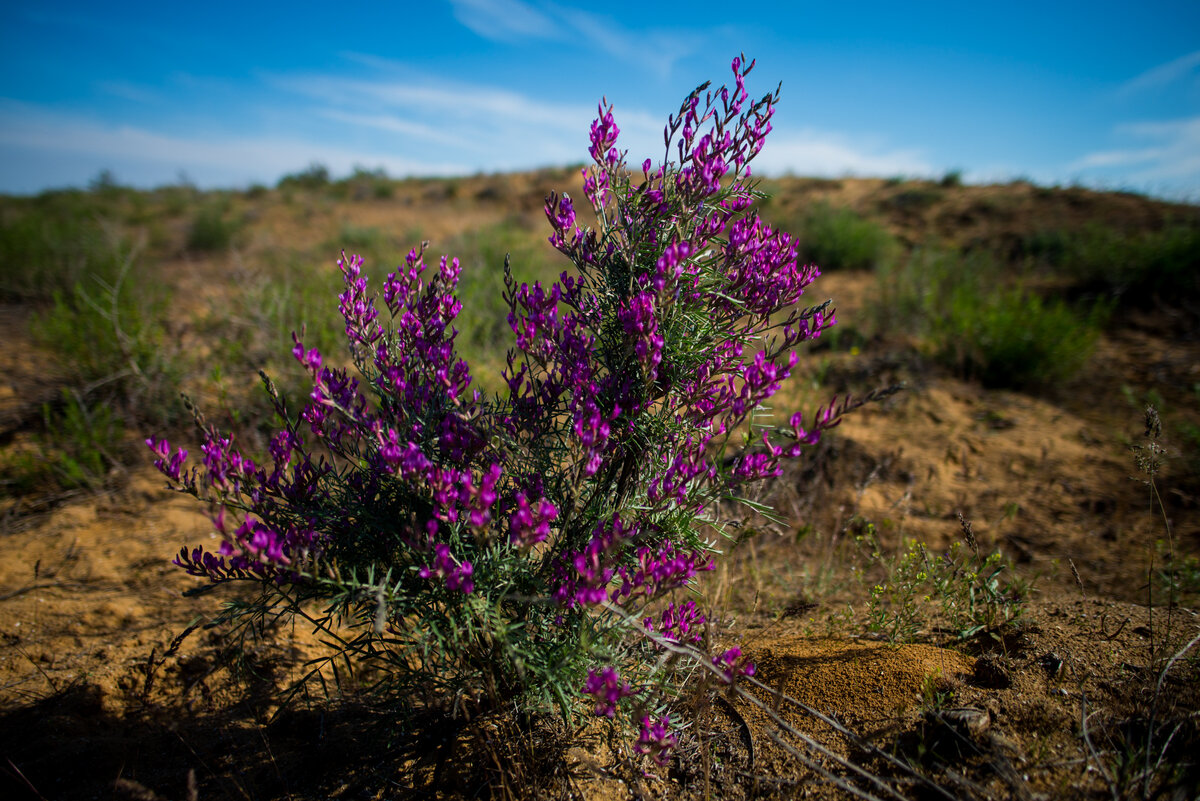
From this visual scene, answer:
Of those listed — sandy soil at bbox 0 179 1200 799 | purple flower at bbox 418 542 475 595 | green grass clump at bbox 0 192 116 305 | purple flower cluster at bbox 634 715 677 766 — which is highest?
green grass clump at bbox 0 192 116 305

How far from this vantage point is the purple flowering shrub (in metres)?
1.64

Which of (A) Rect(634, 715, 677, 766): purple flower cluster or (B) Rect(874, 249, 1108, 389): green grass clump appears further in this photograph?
(B) Rect(874, 249, 1108, 389): green grass clump

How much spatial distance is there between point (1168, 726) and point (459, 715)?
2.42 meters

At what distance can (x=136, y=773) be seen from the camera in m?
2.15

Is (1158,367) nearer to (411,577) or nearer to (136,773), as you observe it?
(411,577)

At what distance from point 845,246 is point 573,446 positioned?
10.2 m

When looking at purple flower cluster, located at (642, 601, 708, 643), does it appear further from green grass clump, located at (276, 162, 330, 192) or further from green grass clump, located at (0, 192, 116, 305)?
green grass clump, located at (276, 162, 330, 192)

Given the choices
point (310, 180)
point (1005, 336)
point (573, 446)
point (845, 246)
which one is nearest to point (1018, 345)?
point (1005, 336)

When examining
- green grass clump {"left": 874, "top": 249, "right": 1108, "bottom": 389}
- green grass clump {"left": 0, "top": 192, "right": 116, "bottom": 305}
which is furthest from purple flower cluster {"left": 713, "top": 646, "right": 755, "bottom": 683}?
green grass clump {"left": 0, "top": 192, "right": 116, "bottom": 305}

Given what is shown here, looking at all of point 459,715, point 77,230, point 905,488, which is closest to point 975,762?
point 459,715

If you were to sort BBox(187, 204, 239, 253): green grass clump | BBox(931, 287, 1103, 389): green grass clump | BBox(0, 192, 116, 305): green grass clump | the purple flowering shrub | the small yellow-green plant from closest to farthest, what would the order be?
1. the purple flowering shrub
2. the small yellow-green plant
3. BBox(931, 287, 1103, 389): green grass clump
4. BBox(0, 192, 116, 305): green grass clump
5. BBox(187, 204, 239, 253): green grass clump

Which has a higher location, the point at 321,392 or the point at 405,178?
the point at 405,178

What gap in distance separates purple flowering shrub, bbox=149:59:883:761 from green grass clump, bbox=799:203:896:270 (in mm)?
9320

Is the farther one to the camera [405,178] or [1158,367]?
[405,178]
